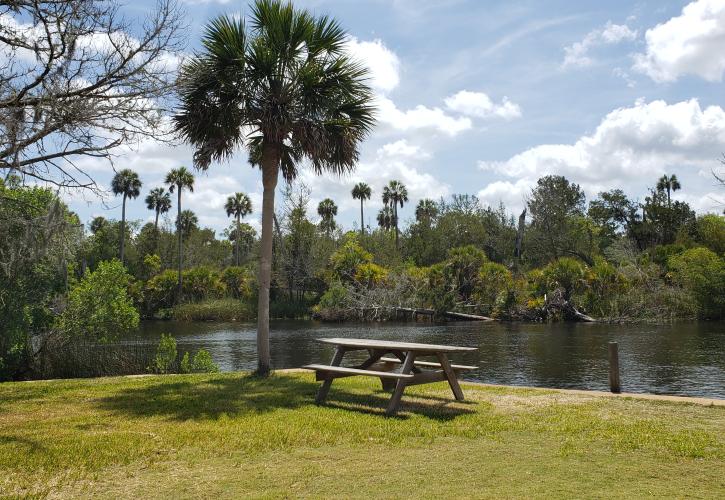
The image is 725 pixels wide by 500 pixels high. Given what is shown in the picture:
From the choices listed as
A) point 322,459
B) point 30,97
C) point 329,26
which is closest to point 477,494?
point 322,459

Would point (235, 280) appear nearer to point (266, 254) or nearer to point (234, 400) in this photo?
point (266, 254)

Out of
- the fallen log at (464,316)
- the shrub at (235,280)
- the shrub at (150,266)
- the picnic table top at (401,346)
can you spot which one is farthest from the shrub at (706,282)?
the shrub at (150,266)

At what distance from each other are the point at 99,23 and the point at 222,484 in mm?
6082

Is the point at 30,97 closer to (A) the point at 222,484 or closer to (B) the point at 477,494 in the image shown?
(A) the point at 222,484

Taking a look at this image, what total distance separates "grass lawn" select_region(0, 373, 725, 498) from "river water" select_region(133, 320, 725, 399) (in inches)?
339

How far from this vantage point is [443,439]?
7.34 meters

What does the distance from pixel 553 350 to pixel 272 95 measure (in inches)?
701

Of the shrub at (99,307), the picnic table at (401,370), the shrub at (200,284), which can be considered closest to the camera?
the picnic table at (401,370)

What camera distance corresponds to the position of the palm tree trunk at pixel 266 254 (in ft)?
42.2

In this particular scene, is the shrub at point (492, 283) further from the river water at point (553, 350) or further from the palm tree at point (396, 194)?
the palm tree at point (396, 194)

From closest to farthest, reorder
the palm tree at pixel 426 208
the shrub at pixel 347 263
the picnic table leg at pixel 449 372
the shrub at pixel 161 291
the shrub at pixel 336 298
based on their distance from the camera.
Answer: the picnic table leg at pixel 449 372 → the shrub at pixel 336 298 → the shrub at pixel 347 263 → the shrub at pixel 161 291 → the palm tree at pixel 426 208

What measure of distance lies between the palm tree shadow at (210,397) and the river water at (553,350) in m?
8.35

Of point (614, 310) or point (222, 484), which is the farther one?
point (614, 310)

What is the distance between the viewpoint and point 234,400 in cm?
1003
